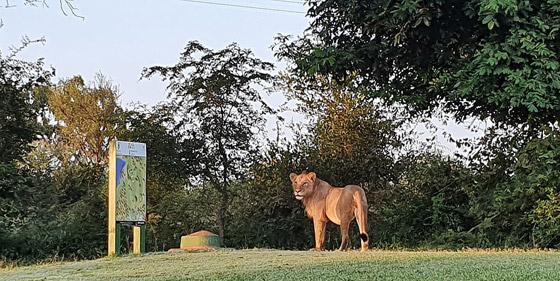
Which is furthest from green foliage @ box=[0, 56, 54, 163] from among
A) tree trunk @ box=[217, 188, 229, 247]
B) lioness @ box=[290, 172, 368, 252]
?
lioness @ box=[290, 172, 368, 252]

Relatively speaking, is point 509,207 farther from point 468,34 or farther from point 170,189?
point 170,189

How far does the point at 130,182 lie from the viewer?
10.7m

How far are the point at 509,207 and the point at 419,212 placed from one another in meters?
2.54

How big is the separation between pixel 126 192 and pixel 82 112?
45.1ft

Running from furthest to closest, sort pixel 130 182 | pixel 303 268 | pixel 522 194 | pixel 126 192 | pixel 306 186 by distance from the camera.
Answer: pixel 522 194 < pixel 306 186 < pixel 130 182 < pixel 126 192 < pixel 303 268

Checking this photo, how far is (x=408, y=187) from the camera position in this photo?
15438 millimetres

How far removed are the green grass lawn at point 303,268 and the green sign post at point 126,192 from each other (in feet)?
3.78

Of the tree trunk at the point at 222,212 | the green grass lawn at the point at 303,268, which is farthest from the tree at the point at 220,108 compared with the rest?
the green grass lawn at the point at 303,268

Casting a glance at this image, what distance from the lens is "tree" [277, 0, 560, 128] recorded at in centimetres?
1040

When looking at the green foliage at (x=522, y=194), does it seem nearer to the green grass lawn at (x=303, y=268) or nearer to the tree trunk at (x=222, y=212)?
the green grass lawn at (x=303, y=268)

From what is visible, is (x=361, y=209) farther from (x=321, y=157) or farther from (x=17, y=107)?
(x=17, y=107)

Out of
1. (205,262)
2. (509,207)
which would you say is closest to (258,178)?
(509,207)

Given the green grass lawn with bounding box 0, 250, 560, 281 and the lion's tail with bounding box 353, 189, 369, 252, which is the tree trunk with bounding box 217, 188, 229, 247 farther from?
the green grass lawn with bounding box 0, 250, 560, 281

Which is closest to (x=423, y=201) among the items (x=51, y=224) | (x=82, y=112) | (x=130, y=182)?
(x=130, y=182)
